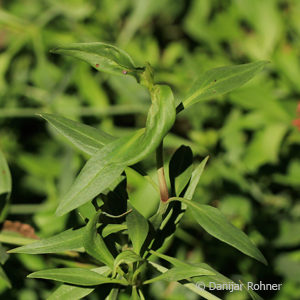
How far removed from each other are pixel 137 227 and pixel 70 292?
0.12m

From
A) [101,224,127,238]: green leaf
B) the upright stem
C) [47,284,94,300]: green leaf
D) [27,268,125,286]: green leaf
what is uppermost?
the upright stem

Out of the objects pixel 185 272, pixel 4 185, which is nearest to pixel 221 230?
pixel 185 272

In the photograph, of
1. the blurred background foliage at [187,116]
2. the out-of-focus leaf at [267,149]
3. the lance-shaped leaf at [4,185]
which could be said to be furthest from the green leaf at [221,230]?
the out-of-focus leaf at [267,149]

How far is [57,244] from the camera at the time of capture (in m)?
0.63

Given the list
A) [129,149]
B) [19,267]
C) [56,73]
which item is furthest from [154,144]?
[56,73]

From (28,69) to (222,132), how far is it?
30.5 inches

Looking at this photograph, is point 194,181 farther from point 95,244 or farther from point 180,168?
point 95,244

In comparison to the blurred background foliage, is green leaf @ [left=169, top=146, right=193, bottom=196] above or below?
below

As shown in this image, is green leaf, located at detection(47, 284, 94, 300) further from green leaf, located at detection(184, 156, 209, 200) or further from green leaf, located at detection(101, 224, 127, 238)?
green leaf, located at detection(184, 156, 209, 200)

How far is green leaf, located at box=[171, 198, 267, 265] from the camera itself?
595 millimetres

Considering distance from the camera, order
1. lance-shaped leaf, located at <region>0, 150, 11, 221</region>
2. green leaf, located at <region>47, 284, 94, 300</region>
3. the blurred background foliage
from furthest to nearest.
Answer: the blurred background foliage < lance-shaped leaf, located at <region>0, 150, 11, 221</region> < green leaf, located at <region>47, 284, 94, 300</region>

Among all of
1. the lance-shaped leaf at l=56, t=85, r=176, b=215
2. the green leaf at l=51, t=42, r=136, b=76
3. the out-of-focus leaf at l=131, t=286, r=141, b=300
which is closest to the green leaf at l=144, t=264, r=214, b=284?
the out-of-focus leaf at l=131, t=286, r=141, b=300

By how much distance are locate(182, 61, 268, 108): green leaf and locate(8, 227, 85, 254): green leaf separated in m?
0.23

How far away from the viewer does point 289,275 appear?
4.16 ft
